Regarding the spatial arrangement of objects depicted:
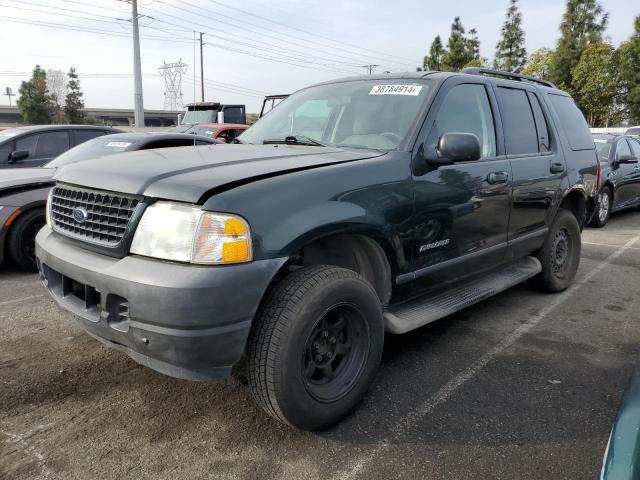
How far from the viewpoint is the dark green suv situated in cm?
214

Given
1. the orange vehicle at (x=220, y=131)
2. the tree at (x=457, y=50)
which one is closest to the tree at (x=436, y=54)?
the tree at (x=457, y=50)

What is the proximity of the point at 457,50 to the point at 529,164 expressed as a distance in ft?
145

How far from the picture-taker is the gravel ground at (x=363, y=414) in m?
2.31

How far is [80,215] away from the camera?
2.57 m

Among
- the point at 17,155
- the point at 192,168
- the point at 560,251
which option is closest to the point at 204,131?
the point at 17,155

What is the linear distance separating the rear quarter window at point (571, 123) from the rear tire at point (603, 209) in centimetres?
444

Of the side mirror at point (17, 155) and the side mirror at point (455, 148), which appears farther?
the side mirror at point (17, 155)

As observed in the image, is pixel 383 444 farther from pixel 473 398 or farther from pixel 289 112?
pixel 289 112

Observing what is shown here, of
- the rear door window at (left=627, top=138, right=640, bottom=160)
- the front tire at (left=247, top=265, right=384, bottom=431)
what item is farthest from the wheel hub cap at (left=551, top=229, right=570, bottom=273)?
the rear door window at (left=627, top=138, right=640, bottom=160)

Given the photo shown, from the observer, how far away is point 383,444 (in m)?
2.48

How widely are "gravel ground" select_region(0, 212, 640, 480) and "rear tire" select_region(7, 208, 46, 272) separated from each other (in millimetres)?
1519

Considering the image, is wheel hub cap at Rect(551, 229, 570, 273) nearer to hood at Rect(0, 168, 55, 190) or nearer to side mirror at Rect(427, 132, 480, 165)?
side mirror at Rect(427, 132, 480, 165)

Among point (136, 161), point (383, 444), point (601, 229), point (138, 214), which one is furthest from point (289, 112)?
point (601, 229)

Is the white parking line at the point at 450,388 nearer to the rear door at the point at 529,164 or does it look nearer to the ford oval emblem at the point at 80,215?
the rear door at the point at 529,164
